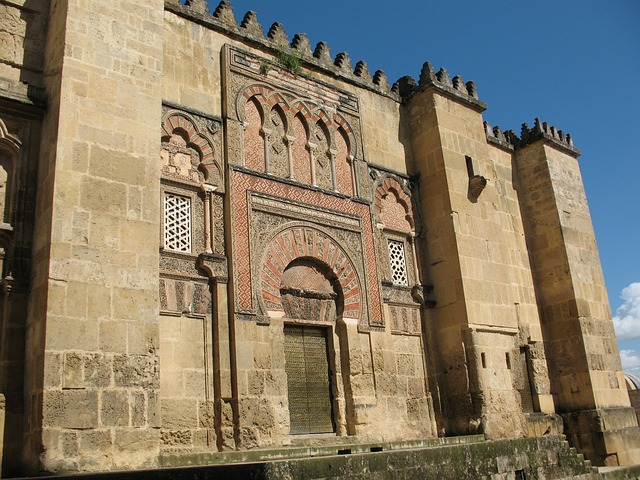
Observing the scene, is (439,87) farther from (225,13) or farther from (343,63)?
(225,13)

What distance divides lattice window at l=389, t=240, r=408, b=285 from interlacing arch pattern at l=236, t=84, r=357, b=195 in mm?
1048

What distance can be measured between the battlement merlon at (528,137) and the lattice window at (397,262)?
3323mm

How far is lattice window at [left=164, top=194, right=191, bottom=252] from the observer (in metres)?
7.18

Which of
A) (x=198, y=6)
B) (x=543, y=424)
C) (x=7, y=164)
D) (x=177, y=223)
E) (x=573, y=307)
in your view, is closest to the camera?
(x=7, y=164)

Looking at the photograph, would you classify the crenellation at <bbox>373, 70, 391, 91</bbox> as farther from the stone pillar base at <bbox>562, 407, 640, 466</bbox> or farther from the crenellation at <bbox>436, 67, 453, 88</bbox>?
the stone pillar base at <bbox>562, 407, 640, 466</bbox>

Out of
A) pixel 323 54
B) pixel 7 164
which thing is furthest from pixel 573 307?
pixel 7 164

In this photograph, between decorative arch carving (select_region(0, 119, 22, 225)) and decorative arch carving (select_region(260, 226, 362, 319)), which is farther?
decorative arch carving (select_region(260, 226, 362, 319))

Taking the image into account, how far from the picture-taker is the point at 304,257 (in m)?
8.31

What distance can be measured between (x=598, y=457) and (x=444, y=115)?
18.9ft

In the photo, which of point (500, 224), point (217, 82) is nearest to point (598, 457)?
point (500, 224)

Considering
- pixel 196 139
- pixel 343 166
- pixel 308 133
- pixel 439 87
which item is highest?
pixel 439 87

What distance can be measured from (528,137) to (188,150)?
23.1 ft

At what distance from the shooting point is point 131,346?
587 centimetres

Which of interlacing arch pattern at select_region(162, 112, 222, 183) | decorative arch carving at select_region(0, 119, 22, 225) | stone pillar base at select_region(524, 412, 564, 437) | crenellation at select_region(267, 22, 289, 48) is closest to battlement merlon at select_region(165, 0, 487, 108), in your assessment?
crenellation at select_region(267, 22, 289, 48)
